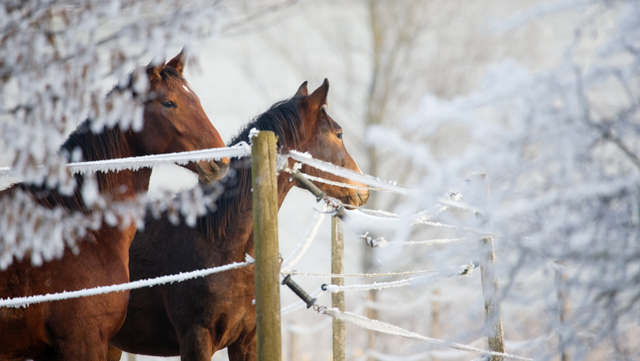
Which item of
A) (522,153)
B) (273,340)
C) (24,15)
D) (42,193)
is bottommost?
(273,340)

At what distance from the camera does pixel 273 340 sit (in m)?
1.71

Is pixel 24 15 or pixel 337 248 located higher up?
pixel 24 15

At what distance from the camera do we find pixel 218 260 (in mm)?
2803

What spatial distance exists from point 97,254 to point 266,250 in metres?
1.04

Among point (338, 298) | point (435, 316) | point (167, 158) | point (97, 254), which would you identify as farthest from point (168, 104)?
point (435, 316)

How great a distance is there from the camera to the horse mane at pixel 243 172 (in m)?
2.83

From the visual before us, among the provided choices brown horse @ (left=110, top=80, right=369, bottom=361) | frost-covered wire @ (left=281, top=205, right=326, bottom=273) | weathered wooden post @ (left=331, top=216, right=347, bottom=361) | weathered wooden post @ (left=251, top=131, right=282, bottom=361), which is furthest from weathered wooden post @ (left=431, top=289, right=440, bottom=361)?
weathered wooden post @ (left=251, top=131, right=282, bottom=361)

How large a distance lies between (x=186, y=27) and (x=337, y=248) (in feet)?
6.97

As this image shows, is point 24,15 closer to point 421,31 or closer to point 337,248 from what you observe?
point 337,248

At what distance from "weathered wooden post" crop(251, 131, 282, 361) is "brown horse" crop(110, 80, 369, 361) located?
1044mm

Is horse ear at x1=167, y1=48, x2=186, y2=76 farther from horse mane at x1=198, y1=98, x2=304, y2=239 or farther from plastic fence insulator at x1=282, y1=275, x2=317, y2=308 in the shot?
plastic fence insulator at x1=282, y1=275, x2=317, y2=308

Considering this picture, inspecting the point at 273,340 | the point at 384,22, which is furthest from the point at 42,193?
the point at 384,22

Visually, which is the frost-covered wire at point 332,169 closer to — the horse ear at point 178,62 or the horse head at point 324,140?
the horse head at point 324,140

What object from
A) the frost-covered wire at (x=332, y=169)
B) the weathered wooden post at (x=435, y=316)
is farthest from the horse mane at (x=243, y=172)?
the weathered wooden post at (x=435, y=316)
